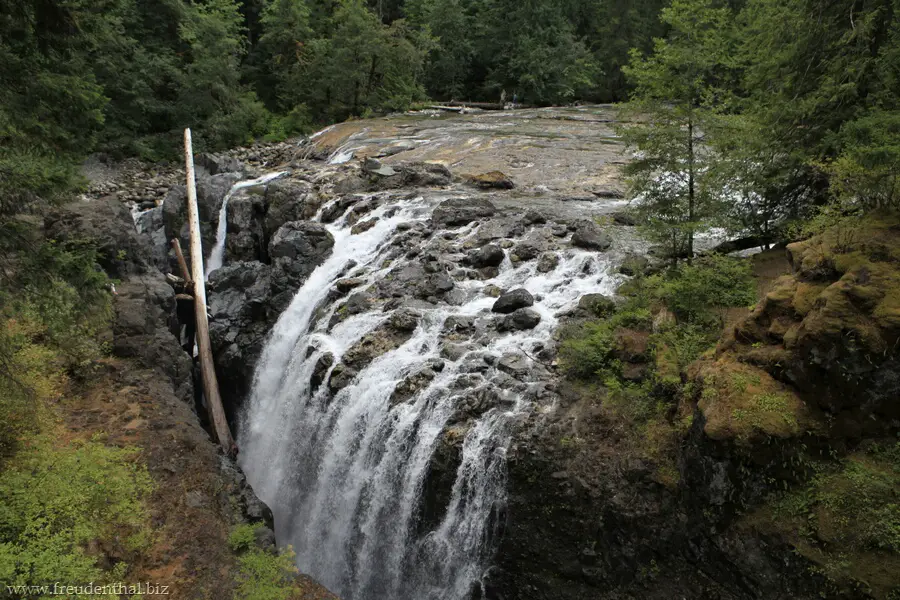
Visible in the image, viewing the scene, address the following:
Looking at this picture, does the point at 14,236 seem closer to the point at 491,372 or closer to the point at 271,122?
the point at 491,372

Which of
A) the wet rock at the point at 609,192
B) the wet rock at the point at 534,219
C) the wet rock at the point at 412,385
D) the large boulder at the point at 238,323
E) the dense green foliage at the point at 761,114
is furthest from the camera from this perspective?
the wet rock at the point at 609,192

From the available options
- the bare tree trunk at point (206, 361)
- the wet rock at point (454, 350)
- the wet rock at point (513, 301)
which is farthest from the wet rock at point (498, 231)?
the bare tree trunk at point (206, 361)

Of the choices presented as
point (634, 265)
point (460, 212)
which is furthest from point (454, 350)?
point (460, 212)

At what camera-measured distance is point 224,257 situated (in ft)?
62.3

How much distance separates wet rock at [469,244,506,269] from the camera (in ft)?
43.4

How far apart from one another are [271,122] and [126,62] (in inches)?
324

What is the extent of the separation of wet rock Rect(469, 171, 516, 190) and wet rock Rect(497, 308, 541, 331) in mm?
8600

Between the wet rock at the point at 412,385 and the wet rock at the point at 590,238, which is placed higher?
the wet rock at the point at 590,238

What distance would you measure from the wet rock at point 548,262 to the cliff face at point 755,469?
464 cm

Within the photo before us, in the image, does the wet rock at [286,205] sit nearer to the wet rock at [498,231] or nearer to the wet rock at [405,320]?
the wet rock at [498,231]

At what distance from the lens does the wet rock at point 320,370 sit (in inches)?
459

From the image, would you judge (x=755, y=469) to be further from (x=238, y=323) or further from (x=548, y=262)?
(x=238, y=323)

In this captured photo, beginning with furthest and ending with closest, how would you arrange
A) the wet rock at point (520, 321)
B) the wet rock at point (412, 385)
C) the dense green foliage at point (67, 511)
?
1. the wet rock at point (520, 321)
2. the wet rock at point (412, 385)
3. the dense green foliage at point (67, 511)

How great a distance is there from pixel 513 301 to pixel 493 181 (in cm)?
847
